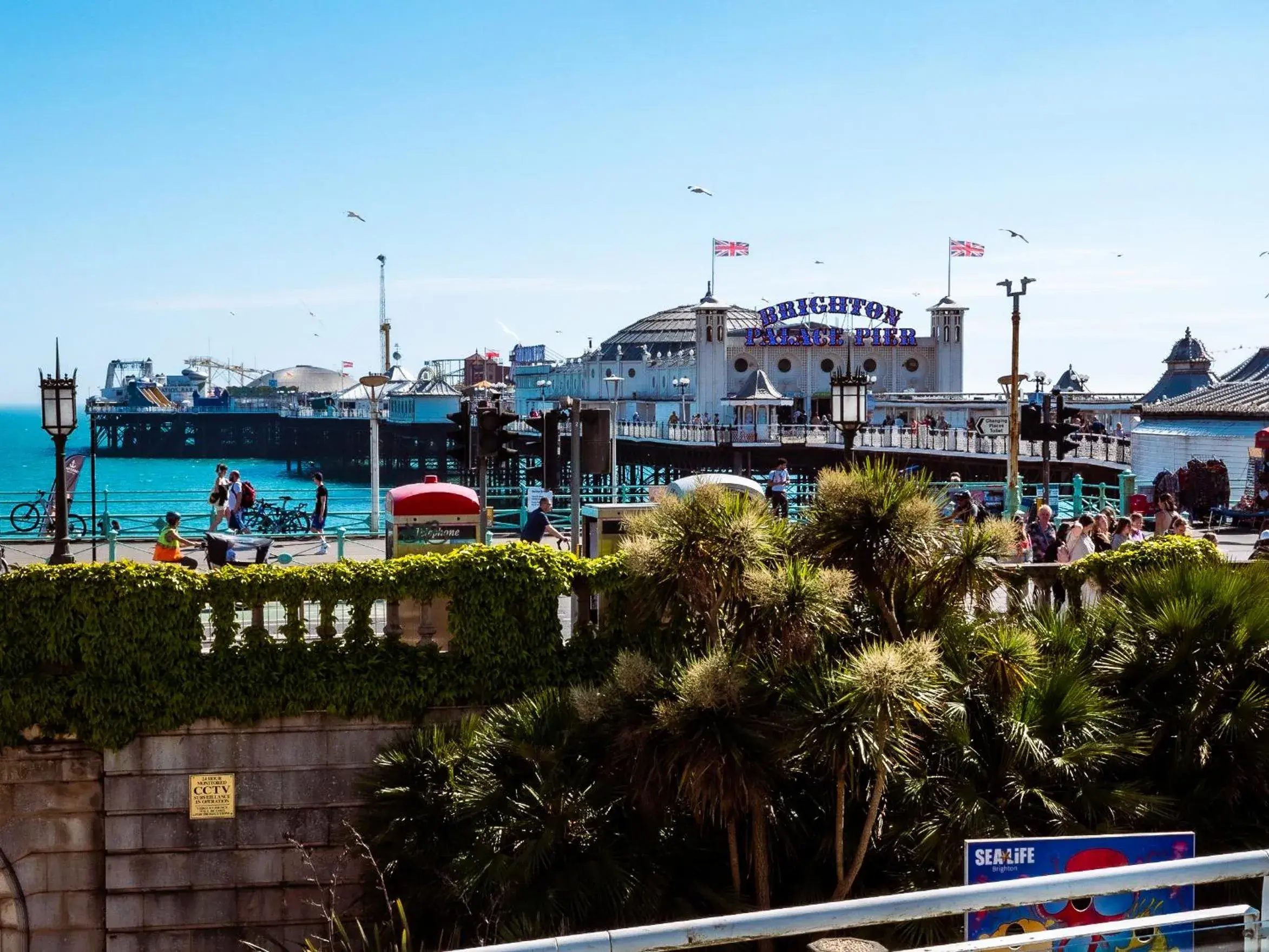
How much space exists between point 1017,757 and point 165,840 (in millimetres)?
7487

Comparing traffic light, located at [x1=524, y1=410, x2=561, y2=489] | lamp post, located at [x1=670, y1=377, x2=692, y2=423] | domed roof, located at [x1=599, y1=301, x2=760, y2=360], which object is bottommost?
traffic light, located at [x1=524, y1=410, x2=561, y2=489]

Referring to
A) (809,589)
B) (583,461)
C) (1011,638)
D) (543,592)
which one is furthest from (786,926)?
(583,461)

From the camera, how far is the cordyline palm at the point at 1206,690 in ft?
35.6

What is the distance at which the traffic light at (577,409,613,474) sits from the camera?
51.1 ft

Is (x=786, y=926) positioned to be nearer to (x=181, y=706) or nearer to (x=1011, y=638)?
(x=1011, y=638)

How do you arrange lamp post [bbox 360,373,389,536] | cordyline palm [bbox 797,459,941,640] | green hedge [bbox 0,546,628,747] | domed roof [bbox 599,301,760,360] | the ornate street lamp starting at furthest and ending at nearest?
domed roof [bbox 599,301,760,360] < lamp post [bbox 360,373,389,536] < the ornate street lamp < green hedge [bbox 0,546,628,747] < cordyline palm [bbox 797,459,941,640]

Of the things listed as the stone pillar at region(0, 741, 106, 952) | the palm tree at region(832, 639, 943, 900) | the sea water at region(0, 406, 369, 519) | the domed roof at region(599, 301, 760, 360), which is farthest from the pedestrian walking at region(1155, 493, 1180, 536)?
the domed roof at region(599, 301, 760, 360)

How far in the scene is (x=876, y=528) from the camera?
1110cm

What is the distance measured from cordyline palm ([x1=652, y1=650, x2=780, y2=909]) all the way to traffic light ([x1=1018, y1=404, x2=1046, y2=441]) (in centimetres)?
1392

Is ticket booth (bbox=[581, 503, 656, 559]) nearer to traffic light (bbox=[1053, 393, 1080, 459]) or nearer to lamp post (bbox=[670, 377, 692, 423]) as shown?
traffic light (bbox=[1053, 393, 1080, 459])

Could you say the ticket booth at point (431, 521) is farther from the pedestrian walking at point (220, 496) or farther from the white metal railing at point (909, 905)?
the white metal railing at point (909, 905)

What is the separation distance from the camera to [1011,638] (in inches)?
433

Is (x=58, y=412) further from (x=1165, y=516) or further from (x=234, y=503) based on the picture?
(x=1165, y=516)

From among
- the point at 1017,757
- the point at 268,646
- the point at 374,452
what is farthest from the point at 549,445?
the point at 374,452
